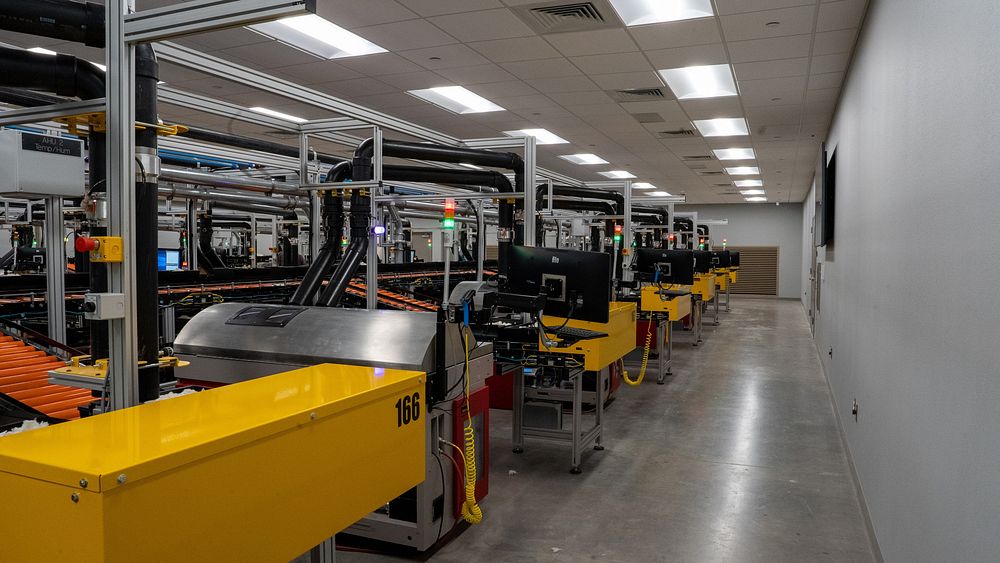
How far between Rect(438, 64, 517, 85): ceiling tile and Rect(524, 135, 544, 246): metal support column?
71.6 inches

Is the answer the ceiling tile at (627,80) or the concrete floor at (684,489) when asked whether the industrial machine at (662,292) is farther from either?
the ceiling tile at (627,80)

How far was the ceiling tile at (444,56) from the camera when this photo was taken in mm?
5712

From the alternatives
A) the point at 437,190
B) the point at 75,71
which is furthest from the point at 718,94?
the point at 75,71

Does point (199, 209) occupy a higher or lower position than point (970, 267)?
higher

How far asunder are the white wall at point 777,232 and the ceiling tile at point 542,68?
1609 centimetres

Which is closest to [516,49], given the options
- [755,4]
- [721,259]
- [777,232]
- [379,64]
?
[379,64]

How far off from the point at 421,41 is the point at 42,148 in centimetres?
355

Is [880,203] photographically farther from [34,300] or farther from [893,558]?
[34,300]

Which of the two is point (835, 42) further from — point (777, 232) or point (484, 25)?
point (777, 232)

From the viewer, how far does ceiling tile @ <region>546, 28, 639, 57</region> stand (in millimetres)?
5324

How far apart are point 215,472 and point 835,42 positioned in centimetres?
564

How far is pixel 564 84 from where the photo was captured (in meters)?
6.84

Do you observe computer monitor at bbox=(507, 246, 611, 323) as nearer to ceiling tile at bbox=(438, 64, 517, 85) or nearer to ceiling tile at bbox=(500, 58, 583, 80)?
ceiling tile at bbox=(500, 58, 583, 80)

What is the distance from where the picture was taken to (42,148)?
8.10 feet
